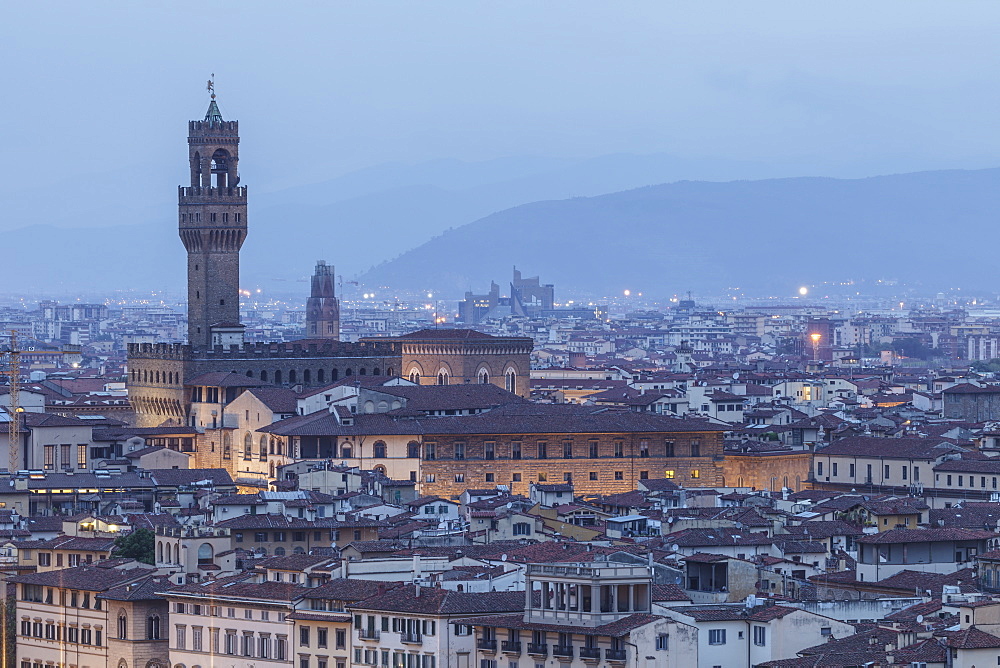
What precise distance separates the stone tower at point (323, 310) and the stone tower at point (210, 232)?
67578mm

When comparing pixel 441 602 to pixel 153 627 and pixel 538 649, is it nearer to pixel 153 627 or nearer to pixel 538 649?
pixel 538 649

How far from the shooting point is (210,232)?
339ft

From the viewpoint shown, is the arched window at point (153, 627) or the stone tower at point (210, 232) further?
the stone tower at point (210, 232)

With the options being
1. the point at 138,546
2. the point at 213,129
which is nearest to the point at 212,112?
the point at 213,129

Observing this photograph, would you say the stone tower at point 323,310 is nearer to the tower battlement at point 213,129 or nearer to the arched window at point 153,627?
the tower battlement at point 213,129

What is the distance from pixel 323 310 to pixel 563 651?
140 metres

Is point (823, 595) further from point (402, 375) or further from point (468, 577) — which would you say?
point (402, 375)

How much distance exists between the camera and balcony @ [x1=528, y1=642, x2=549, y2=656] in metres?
41.2

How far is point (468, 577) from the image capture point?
153 feet

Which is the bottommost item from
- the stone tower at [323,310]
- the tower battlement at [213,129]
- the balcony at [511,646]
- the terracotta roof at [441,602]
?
the balcony at [511,646]

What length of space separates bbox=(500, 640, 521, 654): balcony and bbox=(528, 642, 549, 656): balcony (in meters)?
0.20

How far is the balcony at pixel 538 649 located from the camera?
4125 centimetres

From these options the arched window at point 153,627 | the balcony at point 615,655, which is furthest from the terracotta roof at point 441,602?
the arched window at point 153,627

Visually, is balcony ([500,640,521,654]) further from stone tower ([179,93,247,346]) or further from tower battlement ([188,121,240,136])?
tower battlement ([188,121,240,136])
